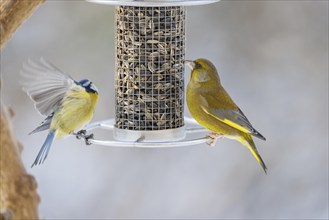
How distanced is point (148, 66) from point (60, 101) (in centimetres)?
50

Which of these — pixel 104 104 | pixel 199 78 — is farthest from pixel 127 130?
pixel 104 104

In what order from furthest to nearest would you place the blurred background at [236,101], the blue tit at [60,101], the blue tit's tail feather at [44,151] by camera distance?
the blurred background at [236,101], the blue tit at [60,101], the blue tit's tail feather at [44,151]

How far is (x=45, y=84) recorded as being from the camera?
5.47 metres

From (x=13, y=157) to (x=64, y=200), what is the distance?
3.15m

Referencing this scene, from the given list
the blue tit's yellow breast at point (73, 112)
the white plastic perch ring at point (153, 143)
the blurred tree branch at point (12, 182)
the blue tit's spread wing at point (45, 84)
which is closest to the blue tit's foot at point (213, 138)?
the white plastic perch ring at point (153, 143)

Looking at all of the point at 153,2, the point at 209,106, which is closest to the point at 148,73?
the point at 209,106

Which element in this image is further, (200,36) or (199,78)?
(200,36)

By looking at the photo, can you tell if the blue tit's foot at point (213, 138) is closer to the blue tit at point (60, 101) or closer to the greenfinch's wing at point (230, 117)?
the greenfinch's wing at point (230, 117)

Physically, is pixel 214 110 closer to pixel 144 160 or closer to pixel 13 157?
pixel 13 157

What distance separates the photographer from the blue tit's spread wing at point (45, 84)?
17.8ft

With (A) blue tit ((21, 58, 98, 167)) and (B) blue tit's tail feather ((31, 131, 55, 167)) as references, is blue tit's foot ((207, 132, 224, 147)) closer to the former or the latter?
(A) blue tit ((21, 58, 98, 167))

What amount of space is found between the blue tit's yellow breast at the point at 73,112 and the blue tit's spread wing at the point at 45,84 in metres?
0.04

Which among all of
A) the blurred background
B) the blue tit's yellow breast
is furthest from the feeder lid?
the blurred background

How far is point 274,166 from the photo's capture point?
829 centimetres
